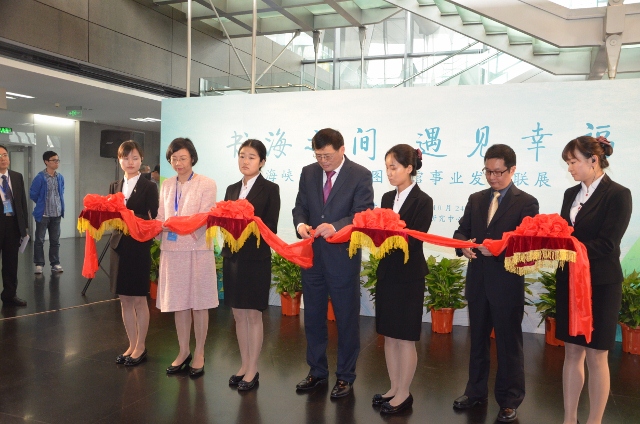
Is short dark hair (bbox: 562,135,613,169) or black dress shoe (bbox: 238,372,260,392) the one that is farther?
black dress shoe (bbox: 238,372,260,392)

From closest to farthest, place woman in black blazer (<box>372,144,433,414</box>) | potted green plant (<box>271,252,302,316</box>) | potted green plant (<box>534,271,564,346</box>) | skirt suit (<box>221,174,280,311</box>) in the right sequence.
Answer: woman in black blazer (<box>372,144,433,414</box>), skirt suit (<box>221,174,280,311</box>), potted green plant (<box>534,271,564,346</box>), potted green plant (<box>271,252,302,316</box>)

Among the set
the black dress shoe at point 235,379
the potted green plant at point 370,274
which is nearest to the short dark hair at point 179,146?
the black dress shoe at point 235,379

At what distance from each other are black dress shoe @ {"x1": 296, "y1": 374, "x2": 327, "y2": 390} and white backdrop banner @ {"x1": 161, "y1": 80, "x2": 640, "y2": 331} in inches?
86.5

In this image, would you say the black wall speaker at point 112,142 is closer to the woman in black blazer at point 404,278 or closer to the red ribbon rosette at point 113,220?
the red ribbon rosette at point 113,220

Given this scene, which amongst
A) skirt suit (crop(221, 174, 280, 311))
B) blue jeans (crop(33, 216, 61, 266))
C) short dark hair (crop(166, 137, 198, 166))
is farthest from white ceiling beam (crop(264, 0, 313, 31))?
skirt suit (crop(221, 174, 280, 311))

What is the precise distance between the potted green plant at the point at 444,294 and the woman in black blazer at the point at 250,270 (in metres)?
2.16

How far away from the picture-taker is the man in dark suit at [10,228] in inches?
230

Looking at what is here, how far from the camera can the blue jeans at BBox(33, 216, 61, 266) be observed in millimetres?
7934

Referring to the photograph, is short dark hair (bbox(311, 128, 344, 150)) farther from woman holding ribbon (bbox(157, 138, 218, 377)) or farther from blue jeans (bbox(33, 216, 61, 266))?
blue jeans (bbox(33, 216, 61, 266))

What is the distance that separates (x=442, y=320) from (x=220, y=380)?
2315 millimetres

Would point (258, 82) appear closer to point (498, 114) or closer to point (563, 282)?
point (498, 114)

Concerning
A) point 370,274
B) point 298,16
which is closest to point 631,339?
point 370,274

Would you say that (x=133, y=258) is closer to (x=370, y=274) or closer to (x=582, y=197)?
(x=370, y=274)

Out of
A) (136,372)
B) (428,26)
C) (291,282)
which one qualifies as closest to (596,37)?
(291,282)
